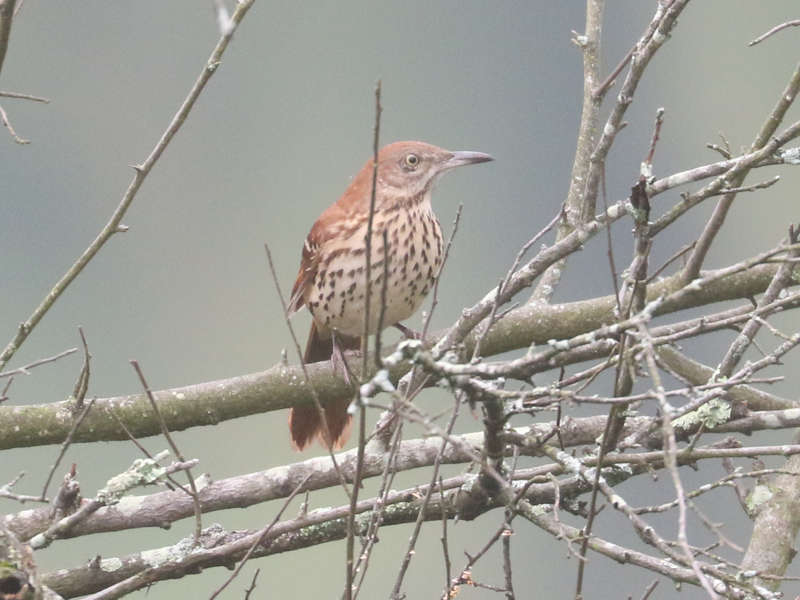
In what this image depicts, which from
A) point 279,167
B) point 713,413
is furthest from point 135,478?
point 279,167

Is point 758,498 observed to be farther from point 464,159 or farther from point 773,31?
point 464,159

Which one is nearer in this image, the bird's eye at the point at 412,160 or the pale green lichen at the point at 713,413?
the pale green lichen at the point at 713,413

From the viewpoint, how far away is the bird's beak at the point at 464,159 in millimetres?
6191

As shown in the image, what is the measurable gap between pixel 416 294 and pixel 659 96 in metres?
36.8

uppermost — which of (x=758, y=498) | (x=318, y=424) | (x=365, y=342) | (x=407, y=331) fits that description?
(x=407, y=331)

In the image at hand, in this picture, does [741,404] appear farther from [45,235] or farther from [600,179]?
[45,235]

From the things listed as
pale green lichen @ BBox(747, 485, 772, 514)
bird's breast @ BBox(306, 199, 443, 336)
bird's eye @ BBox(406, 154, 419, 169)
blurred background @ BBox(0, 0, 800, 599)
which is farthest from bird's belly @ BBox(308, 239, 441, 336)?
blurred background @ BBox(0, 0, 800, 599)

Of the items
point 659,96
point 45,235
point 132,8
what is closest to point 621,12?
point 659,96

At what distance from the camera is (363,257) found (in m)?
5.96

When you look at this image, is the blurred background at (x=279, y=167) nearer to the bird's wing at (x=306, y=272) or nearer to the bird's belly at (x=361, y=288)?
the bird's wing at (x=306, y=272)

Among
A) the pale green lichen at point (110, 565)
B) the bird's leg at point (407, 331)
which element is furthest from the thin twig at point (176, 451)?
the bird's leg at point (407, 331)

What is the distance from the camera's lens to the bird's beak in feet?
20.3

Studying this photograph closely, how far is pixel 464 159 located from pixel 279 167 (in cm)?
4312

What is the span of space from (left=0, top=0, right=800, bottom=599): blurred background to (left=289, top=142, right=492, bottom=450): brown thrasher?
45.6ft
